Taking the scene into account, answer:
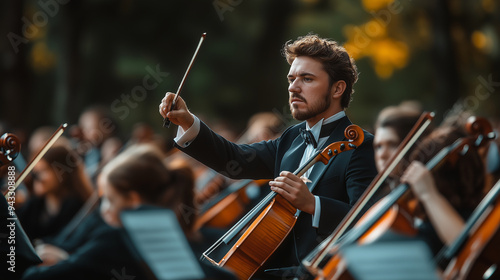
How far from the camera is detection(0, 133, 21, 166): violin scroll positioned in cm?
349

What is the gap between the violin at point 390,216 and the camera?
2.39 m

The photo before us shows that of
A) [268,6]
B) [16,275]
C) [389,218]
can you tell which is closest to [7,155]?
[16,275]

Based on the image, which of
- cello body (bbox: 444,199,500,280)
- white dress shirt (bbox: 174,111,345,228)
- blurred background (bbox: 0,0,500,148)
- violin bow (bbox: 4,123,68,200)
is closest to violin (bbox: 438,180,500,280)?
cello body (bbox: 444,199,500,280)

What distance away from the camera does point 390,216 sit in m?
2.42

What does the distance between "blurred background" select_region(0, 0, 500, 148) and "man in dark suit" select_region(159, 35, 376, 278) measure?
875cm

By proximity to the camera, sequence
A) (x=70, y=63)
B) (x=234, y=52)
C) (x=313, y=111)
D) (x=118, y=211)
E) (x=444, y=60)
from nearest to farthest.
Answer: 1. (x=118, y=211)
2. (x=313, y=111)
3. (x=444, y=60)
4. (x=70, y=63)
5. (x=234, y=52)

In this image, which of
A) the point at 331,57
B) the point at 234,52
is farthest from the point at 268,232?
the point at 234,52

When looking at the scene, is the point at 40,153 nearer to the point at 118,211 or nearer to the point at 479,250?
the point at 118,211

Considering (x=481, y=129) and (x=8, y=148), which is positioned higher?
(x=481, y=129)

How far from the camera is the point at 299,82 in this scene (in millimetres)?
3412

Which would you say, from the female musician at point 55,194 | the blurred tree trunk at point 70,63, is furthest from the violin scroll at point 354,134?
the blurred tree trunk at point 70,63

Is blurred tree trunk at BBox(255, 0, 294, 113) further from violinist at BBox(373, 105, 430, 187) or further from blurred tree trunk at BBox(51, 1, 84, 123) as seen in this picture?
violinist at BBox(373, 105, 430, 187)

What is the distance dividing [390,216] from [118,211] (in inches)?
41.7

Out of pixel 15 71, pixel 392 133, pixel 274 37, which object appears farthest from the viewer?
pixel 274 37
